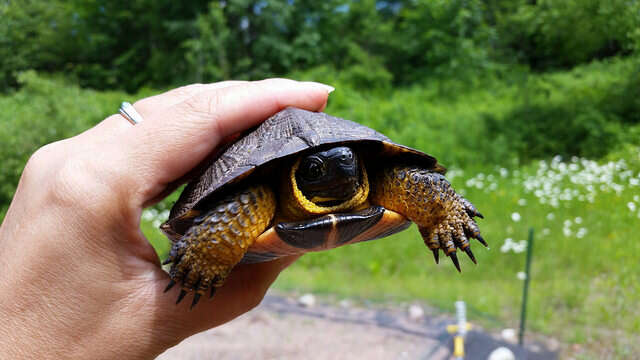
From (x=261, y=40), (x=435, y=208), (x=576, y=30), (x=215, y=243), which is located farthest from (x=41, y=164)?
(x=261, y=40)

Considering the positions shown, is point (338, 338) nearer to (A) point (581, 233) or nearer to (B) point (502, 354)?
(B) point (502, 354)

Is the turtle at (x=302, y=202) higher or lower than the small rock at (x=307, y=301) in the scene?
higher

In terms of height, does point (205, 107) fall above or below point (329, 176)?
above

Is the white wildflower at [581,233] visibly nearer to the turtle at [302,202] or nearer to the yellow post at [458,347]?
the yellow post at [458,347]

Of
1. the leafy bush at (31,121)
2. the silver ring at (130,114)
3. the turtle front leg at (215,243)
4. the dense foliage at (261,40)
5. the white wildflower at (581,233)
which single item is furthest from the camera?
the dense foliage at (261,40)

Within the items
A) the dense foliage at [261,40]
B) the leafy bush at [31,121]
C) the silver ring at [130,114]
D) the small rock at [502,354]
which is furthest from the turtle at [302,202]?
the dense foliage at [261,40]

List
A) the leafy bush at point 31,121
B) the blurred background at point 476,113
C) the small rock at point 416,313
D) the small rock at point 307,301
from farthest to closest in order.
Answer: the leafy bush at point 31,121
the small rock at point 307,301
the small rock at point 416,313
the blurred background at point 476,113
